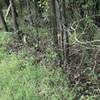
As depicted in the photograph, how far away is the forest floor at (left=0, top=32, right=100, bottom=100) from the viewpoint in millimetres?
4355

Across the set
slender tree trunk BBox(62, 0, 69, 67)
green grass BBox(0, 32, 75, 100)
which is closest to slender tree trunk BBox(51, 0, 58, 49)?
slender tree trunk BBox(62, 0, 69, 67)

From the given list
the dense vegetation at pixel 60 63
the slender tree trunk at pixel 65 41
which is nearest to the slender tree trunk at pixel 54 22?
the dense vegetation at pixel 60 63

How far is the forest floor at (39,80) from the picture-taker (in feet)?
14.3

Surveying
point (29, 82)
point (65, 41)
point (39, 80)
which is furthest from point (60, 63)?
point (29, 82)

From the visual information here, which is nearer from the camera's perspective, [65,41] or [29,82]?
[29,82]

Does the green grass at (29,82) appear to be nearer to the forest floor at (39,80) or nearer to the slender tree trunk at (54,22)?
the forest floor at (39,80)

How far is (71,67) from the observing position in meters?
5.10

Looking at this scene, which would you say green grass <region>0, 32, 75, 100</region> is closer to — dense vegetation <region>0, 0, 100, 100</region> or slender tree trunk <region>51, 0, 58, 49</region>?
dense vegetation <region>0, 0, 100, 100</region>

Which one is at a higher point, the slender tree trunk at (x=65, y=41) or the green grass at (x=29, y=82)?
the slender tree trunk at (x=65, y=41)

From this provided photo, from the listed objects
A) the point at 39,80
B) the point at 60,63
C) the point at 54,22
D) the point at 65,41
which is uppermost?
the point at 54,22

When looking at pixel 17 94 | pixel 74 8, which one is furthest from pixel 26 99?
pixel 74 8

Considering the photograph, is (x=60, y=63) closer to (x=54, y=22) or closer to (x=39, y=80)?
(x=39, y=80)

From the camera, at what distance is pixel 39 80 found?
495 cm

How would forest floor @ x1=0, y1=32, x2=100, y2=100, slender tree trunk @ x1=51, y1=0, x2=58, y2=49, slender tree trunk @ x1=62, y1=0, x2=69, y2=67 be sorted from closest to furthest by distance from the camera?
forest floor @ x1=0, y1=32, x2=100, y2=100 < slender tree trunk @ x1=62, y1=0, x2=69, y2=67 < slender tree trunk @ x1=51, y1=0, x2=58, y2=49
